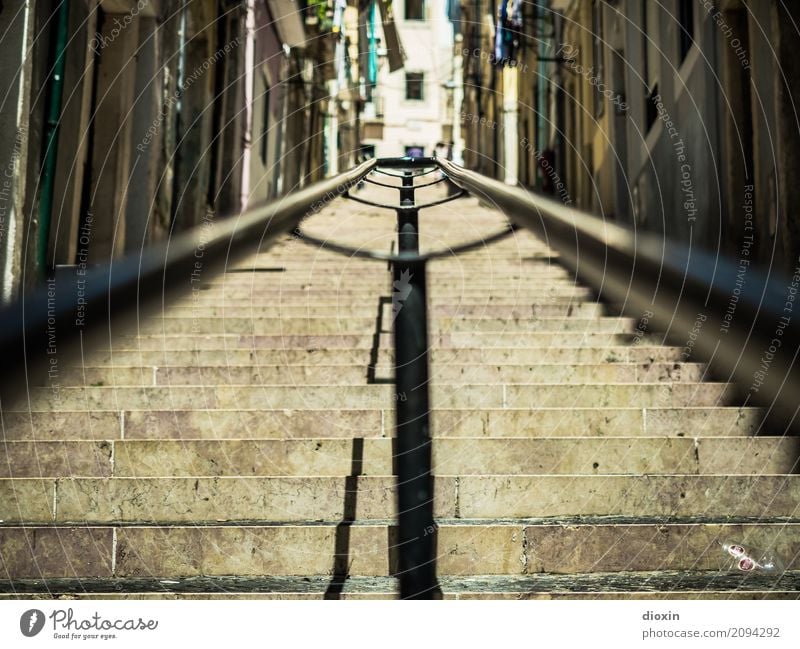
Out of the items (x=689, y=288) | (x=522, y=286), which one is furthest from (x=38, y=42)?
(x=689, y=288)

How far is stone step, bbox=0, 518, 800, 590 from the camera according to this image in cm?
254

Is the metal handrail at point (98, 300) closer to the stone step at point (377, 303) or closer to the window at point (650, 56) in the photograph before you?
the stone step at point (377, 303)

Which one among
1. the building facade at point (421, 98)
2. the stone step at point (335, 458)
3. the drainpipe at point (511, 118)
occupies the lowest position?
the stone step at point (335, 458)

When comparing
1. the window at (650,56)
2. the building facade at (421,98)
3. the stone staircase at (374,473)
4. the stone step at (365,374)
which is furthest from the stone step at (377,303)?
the building facade at (421,98)

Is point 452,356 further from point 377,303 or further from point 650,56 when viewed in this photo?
point 650,56

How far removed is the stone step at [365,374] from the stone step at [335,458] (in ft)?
2.81

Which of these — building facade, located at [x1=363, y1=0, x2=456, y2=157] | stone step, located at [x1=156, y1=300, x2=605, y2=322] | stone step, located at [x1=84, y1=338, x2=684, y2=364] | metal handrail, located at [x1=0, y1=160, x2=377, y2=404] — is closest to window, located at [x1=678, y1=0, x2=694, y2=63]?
stone step, located at [x1=156, y1=300, x2=605, y2=322]

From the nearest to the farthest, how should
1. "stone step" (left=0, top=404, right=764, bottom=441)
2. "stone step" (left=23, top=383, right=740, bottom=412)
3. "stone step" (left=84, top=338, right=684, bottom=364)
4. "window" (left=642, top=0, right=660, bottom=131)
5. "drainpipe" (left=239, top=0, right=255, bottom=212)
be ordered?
"stone step" (left=0, top=404, right=764, bottom=441) → "stone step" (left=23, top=383, right=740, bottom=412) → "stone step" (left=84, top=338, right=684, bottom=364) → "window" (left=642, top=0, right=660, bottom=131) → "drainpipe" (left=239, top=0, right=255, bottom=212)

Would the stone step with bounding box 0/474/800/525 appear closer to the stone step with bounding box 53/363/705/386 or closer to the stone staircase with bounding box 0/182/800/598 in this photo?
the stone staircase with bounding box 0/182/800/598

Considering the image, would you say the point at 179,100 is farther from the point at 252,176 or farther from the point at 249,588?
the point at 249,588

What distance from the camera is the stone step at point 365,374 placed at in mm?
3990

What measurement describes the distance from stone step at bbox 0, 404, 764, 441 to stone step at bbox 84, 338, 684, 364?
84 cm

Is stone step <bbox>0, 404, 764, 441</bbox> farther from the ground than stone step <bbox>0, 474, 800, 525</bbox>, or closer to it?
farther from the ground

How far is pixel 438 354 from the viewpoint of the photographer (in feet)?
13.9
